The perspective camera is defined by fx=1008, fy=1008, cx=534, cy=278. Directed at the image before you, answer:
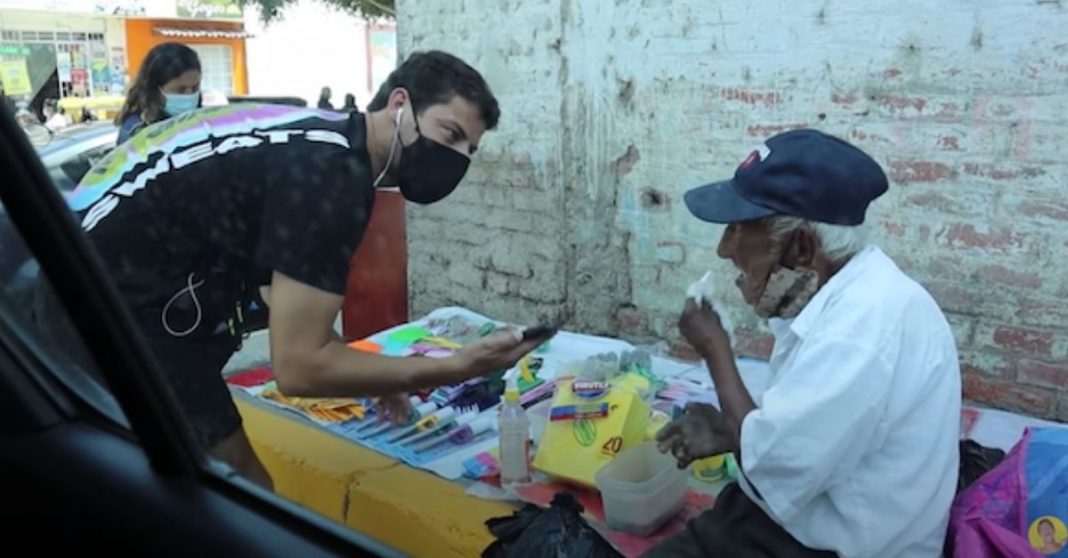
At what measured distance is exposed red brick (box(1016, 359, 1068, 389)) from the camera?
2.87 meters

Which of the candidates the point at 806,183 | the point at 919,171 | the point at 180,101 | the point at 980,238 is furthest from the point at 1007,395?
the point at 180,101

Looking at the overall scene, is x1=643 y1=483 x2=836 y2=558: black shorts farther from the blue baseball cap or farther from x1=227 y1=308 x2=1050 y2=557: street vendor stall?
the blue baseball cap

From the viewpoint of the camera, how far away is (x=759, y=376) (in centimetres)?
299

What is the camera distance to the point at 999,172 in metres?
2.88

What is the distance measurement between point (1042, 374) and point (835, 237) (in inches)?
56.5

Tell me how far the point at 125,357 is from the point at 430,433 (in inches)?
76.5

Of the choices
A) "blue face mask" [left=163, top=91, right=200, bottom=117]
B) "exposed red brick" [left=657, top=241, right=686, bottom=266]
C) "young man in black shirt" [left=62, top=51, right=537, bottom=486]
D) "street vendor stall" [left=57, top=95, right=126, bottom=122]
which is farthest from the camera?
"exposed red brick" [left=657, top=241, right=686, bottom=266]

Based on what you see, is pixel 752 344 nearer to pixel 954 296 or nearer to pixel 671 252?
pixel 671 252

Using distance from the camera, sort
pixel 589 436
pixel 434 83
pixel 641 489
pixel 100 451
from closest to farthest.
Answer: pixel 100 451, pixel 434 83, pixel 641 489, pixel 589 436

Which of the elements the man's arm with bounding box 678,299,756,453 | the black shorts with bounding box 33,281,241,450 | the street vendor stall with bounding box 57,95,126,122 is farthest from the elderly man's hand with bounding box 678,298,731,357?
the street vendor stall with bounding box 57,95,126,122

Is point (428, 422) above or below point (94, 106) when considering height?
below

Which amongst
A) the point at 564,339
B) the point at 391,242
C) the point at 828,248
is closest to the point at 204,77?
the point at 391,242

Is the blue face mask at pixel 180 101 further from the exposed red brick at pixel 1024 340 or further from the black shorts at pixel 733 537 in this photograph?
the exposed red brick at pixel 1024 340

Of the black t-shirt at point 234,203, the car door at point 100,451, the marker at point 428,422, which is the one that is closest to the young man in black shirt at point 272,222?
the black t-shirt at point 234,203
